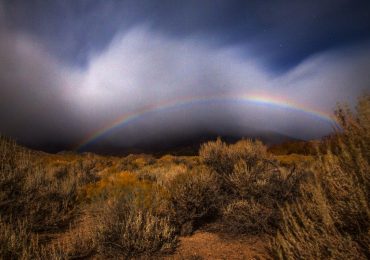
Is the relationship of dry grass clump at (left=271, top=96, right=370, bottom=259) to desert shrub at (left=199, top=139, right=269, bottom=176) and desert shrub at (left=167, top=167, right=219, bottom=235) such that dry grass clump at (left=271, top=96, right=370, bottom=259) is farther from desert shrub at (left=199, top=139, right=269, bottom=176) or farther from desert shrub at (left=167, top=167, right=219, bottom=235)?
desert shrub at (left=199, top=139, right=269, bottom=176)

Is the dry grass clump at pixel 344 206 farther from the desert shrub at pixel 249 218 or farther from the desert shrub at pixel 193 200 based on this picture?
the desert shrub at pixel 193 200

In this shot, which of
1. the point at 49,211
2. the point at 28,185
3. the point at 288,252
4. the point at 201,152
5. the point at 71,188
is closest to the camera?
the point at 288,252

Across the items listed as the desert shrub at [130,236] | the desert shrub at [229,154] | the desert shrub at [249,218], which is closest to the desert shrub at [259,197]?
the desert shrub at [249,218]

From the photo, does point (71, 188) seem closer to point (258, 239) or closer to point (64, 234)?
point (64, 234)

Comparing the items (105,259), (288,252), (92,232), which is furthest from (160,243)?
(288,252)

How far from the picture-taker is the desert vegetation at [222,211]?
345cm

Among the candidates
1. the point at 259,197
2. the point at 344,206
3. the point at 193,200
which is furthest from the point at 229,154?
the point at 344,206

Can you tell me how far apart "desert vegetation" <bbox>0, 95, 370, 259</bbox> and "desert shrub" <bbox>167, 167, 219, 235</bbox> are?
0.03 meters

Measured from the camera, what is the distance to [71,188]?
388 inches

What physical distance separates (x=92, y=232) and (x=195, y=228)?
2.86 metres

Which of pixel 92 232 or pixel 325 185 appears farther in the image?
pixel 92 232

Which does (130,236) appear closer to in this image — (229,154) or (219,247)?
(219,247)

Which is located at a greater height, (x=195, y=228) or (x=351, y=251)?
(x=351, y=251)

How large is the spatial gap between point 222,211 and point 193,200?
103cm
